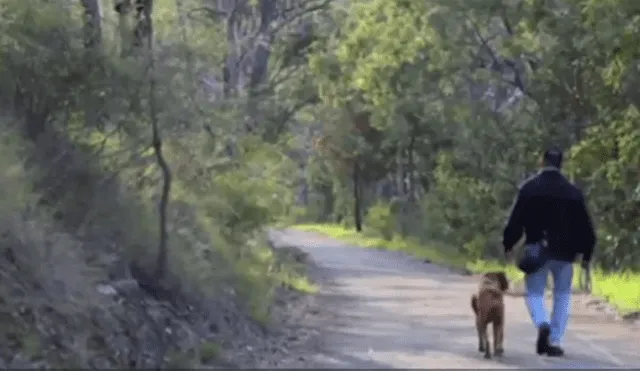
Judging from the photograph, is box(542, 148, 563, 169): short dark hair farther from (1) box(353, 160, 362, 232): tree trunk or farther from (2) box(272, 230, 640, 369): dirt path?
(1) box(353, 160, 362, 232): tree trunk

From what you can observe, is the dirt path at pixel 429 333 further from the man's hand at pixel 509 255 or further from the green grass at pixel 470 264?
the man's hand at pixel 509 255

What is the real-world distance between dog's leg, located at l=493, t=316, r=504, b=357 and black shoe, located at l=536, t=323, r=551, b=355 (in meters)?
0.34

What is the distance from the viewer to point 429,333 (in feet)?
46.5

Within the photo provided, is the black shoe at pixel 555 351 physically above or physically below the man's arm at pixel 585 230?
below

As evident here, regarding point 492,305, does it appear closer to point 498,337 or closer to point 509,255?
point 498,337

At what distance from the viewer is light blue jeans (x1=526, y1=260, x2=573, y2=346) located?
37.3ft

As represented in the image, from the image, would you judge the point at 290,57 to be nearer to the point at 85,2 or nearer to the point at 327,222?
the point at 85,2

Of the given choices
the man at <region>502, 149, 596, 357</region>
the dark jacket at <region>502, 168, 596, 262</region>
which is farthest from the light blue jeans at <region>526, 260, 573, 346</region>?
the dark jacket at <region>502, 168, 596, 262</region>

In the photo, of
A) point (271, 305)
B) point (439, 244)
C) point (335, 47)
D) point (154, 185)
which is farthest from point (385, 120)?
point (154, 185)

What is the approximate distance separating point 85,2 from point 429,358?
17.1 feet

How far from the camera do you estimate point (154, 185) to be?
1362 cm

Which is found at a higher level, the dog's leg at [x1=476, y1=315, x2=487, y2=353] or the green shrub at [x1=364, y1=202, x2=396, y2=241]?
the dog's leg at [x1=476, y1=315, x2=487, y2=353]

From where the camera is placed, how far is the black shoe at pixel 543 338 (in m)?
11.4

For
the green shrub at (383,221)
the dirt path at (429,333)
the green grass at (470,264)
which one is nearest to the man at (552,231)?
the dirt path at (429,333)
